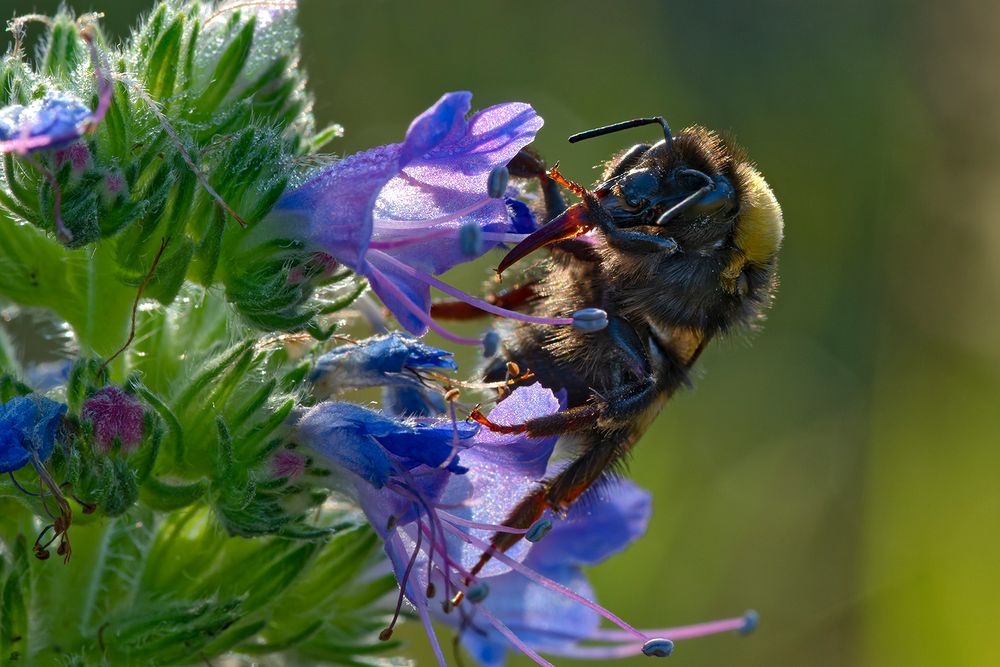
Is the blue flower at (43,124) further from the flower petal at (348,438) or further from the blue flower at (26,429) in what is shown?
the flower petal at (348,438)

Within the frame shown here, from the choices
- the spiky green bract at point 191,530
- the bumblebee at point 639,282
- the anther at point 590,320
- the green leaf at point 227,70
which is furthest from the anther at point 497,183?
the green leaf at point 227,70

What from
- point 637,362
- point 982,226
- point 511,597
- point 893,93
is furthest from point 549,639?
point 893,93

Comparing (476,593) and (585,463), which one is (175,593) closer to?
(476,593)

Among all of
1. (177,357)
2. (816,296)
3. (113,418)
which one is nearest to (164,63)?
(177,357)

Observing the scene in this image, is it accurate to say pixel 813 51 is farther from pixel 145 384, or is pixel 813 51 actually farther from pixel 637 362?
pixel 145 384

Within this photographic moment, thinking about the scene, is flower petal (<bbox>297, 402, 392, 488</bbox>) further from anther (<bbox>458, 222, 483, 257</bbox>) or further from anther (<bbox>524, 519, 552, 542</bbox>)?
anther (<bbox>458, 222, 483, 257</bbox>)

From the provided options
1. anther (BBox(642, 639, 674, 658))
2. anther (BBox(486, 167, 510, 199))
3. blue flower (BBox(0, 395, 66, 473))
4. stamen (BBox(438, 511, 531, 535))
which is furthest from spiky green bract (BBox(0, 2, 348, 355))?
anther (BBox(642, 639, 674, 658))
